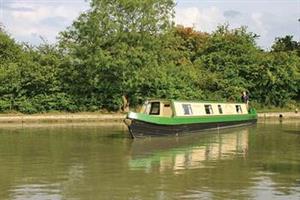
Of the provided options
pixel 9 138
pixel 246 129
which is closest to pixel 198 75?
pixel 246 129

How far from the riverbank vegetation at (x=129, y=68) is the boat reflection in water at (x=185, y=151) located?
465 inches

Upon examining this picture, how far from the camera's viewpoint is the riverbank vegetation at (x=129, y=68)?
1543 inches

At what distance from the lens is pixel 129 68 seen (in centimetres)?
3866

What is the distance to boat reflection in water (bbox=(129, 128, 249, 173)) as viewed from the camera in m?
17.5

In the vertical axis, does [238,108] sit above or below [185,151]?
above

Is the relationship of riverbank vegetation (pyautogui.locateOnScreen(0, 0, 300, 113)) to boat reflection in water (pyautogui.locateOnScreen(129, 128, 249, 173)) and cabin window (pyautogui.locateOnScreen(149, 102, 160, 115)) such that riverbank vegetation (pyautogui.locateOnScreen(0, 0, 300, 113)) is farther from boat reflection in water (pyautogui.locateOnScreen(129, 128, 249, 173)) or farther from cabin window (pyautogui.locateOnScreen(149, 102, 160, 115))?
boat reflection in water (pyautogui.locateOnScreen(129, 128, 249, 173))

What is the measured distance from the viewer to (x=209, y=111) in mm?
32906

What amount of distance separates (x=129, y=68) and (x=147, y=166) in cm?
2197

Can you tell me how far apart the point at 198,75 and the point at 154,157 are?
25140 mm

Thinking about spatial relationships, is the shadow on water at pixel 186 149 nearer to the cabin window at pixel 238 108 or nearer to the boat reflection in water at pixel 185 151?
the boat reflection in water at pixel 185 151

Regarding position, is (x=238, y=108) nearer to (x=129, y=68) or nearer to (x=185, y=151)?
(x=129, y=68)

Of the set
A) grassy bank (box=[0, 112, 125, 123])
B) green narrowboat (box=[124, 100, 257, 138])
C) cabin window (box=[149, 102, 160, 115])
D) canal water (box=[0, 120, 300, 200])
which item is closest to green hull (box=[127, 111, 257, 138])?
green narrowboat (box=[124, 100, 257, 138])

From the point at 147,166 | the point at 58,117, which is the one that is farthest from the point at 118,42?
the point at 147,166

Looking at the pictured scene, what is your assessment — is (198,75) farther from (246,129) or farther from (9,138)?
(9,138)
